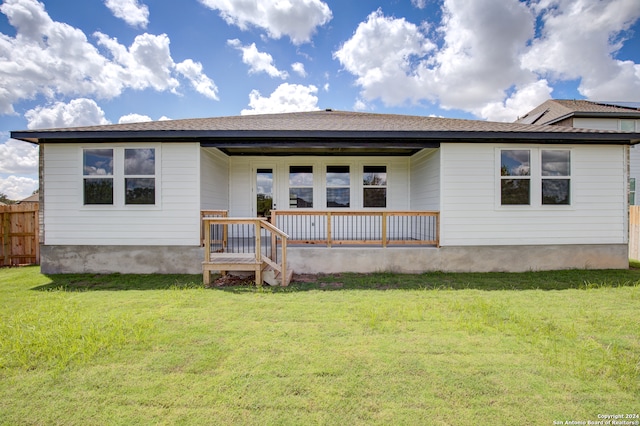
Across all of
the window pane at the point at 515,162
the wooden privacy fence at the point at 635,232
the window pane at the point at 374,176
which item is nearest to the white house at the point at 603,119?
the wooden privacy fence at the point at 635,232

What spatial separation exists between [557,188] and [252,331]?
25.5ft

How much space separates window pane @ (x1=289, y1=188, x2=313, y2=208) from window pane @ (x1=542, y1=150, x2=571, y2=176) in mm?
6097

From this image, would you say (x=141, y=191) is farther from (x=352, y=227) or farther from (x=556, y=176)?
(x=556, y=176)

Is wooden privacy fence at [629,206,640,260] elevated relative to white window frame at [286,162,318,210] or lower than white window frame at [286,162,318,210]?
lower

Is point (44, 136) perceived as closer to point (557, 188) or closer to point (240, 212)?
point (240, 212)

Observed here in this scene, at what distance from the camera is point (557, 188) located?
6973 millimetres

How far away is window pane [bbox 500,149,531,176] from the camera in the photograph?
6922mm

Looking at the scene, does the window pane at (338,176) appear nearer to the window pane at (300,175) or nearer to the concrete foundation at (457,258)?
the window pane at (300,175)

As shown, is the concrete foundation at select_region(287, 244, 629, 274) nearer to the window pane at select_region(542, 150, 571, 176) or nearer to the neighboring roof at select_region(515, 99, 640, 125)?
the window pane at select_region(542, 150, 571, 176)

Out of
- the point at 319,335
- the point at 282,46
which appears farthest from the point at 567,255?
the point at 282,46

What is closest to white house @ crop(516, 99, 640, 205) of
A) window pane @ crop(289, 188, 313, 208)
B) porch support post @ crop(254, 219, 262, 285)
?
window pane @ crop(289, 188, 313, 208)

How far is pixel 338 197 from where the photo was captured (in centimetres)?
884

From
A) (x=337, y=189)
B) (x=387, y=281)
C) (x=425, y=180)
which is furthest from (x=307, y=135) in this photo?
(x=387, y=281)

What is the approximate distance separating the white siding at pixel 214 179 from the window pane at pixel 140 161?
1.11 m
